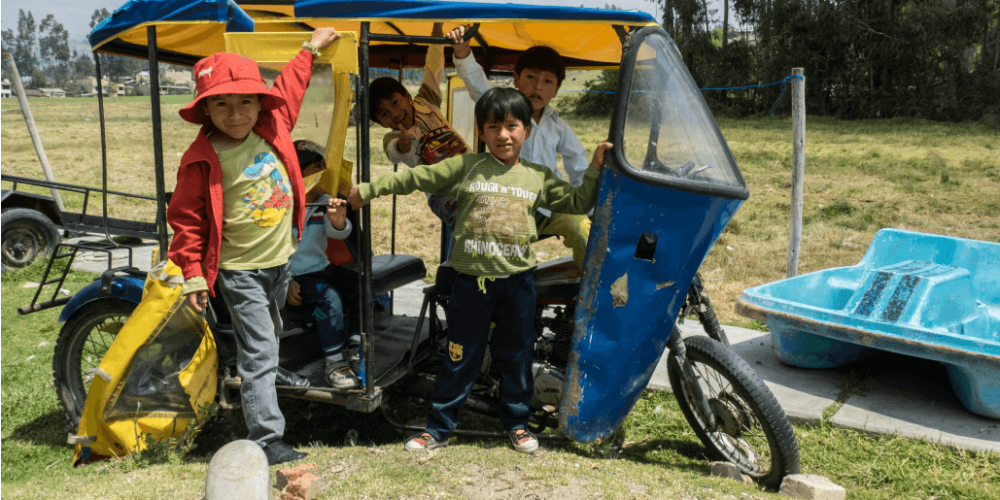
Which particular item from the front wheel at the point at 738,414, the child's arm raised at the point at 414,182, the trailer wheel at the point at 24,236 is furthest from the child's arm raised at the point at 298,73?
the trailer wheel at the point at 24,236

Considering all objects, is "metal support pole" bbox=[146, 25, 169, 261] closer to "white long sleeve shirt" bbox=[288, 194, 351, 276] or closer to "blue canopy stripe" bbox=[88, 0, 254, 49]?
"blue canopy stripe" bbox=[88, 0, 254, 49]

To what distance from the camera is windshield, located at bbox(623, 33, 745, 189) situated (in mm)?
2861

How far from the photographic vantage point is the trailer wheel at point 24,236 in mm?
7375

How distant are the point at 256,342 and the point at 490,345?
3.53ft

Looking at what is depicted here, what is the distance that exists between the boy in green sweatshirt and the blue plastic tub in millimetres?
2011

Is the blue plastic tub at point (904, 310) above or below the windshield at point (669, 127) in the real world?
below

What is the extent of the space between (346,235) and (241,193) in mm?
513

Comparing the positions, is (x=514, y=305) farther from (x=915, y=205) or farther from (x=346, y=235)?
(x=915, y=205)

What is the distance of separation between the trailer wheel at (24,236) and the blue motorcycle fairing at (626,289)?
22.8 ft

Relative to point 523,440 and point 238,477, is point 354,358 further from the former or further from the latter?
point 238,477

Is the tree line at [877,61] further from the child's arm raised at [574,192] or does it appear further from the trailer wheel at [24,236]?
the child's arm raised at [574,192]

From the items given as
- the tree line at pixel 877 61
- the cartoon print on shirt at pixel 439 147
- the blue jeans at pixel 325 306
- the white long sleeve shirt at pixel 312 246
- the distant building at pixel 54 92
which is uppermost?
the tree line at pixel 877 61

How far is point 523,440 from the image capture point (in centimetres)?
320

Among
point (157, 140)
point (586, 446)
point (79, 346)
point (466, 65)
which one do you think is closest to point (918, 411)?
point (586, 446)
